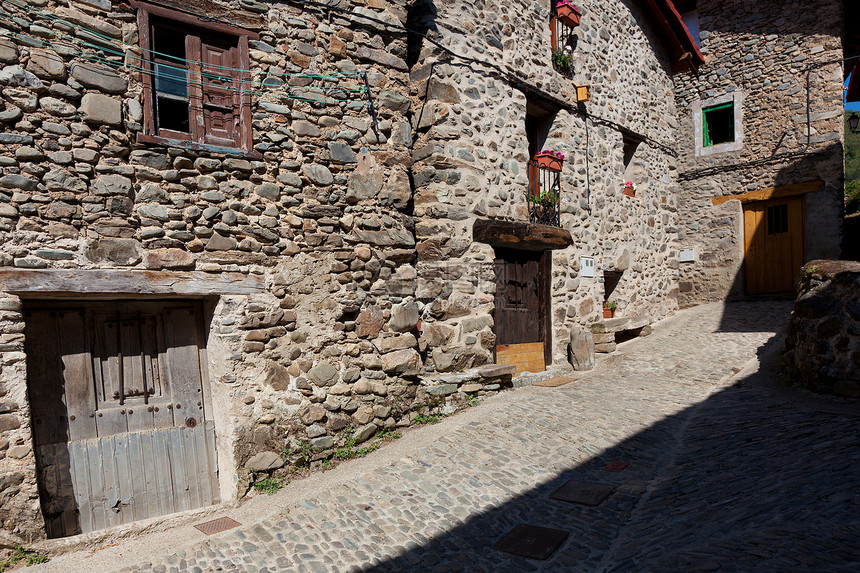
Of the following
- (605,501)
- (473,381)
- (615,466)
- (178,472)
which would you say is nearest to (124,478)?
(178,472)

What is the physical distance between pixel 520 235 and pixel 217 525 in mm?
5168

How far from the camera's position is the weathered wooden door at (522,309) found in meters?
7.89

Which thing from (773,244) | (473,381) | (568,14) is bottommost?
(473,381)

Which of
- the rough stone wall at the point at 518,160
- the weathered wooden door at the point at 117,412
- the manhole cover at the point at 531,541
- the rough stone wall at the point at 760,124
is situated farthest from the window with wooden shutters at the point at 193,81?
the rough stone wall at the point at 760,124

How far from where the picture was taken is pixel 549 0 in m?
8.37

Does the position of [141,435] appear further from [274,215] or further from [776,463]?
[776,463]

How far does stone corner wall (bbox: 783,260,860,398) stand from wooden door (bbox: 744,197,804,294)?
6338 mm

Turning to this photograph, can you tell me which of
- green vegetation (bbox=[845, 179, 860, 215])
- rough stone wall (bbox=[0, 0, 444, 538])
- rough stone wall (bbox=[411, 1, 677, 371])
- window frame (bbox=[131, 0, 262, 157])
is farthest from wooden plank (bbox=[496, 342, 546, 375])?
green vegetation (bbox=[845, 179, 860, 215])

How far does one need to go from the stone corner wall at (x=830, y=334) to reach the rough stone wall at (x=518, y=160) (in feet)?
11.2

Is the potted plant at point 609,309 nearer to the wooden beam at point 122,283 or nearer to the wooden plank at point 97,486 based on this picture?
the wooden beam at point 122,283

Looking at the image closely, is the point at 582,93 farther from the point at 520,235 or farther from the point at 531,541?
the point at 531,541

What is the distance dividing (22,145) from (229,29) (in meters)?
1.94

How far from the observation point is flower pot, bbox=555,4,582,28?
8.46 metres

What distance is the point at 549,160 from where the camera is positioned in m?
8.30
